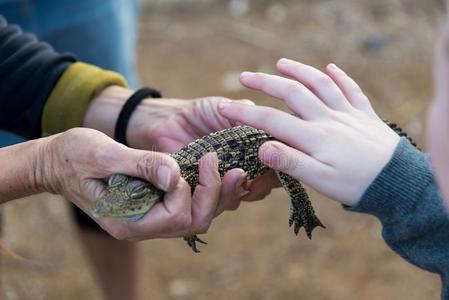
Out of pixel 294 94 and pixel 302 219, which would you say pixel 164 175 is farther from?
pixel 302 219

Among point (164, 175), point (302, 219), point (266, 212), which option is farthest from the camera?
point (266, 212)

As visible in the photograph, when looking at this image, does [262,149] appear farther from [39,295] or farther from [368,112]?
[39,295]

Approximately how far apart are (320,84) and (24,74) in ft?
4.04

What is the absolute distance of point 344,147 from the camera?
205 centimetres

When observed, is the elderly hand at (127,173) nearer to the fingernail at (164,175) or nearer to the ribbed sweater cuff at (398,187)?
the fingernail at (164,175)

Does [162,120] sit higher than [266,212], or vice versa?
[162,120]

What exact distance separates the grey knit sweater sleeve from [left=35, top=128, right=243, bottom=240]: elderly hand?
20.6 inches

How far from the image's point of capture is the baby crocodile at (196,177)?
90.3 inches

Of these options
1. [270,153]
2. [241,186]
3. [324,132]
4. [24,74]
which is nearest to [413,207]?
[324,132]

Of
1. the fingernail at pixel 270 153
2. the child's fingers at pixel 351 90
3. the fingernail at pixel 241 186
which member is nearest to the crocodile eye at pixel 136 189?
the fingernail at pixel 241 186

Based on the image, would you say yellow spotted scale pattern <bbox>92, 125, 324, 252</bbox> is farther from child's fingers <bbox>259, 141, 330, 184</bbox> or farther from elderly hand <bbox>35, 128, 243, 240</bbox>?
child's fingers <bbox>259, 141, 330, 184</bbox>

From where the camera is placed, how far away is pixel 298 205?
2877mm

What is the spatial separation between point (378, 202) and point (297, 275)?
2561 millimetres

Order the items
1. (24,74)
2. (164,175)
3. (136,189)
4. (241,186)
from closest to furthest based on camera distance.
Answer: (164,175) < (136,189) < (241,186) < (24,74)
